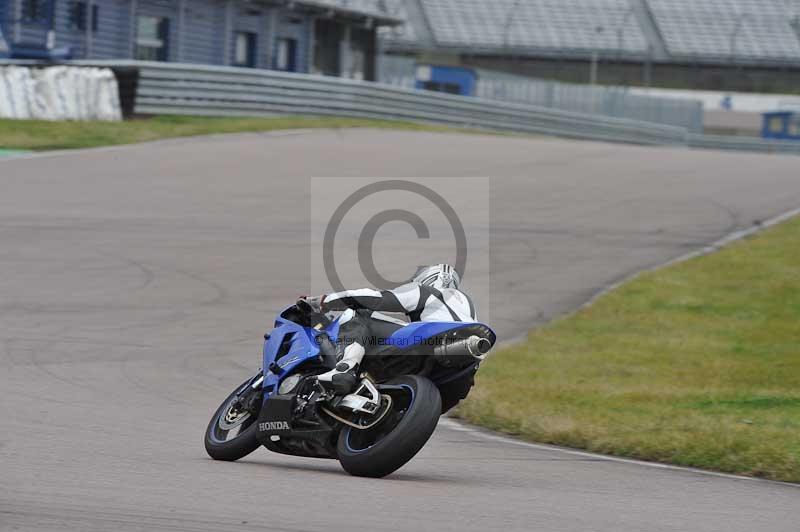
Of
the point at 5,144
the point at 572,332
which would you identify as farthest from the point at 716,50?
the point at 572,332

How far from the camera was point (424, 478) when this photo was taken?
6520 millimetres

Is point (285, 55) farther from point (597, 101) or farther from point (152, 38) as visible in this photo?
point (597, 101)

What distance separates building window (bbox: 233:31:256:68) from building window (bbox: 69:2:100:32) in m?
6.99

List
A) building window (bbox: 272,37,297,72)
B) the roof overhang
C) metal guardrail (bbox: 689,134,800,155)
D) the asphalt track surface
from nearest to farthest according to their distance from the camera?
the asphalt track surface → the roof overhang → metal guardrail (bbox: 689,134,800,155) → building window (bbox: 272,37,297,72)

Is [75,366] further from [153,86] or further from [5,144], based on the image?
[153,86]

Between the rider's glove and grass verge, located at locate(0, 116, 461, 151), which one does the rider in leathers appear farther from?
grass verge, located at locate(0, 116, 461, 151)

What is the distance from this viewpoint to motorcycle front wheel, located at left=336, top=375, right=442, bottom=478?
598cm

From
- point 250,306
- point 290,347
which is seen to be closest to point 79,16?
point 250,306

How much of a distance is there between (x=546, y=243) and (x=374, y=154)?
310 inches

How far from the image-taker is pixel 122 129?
24641mm

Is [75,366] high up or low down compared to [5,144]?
down

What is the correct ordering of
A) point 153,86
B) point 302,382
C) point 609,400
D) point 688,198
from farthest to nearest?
1. point 153,86
2. point 688,198
3. point 609,400
4. point 302,382

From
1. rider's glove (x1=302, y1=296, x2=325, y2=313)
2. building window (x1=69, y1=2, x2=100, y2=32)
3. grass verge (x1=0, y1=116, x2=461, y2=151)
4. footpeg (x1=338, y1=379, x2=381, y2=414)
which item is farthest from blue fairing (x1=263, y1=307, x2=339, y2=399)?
building window (x1=69, y1=2, x2=100, y2=32)

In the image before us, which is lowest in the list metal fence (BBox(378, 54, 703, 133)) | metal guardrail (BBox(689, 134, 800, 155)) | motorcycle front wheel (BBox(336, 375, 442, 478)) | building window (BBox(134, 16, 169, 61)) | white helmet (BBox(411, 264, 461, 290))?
motorcycle front wheel (BBox(336, 375, 442, 478))
